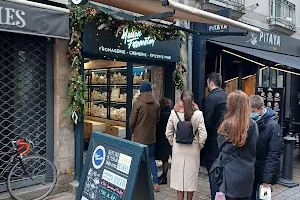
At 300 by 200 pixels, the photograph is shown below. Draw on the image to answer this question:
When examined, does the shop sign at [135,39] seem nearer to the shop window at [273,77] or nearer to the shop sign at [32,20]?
the shop sign at [32,20]

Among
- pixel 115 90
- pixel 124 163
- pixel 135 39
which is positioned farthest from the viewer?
pixel 115 90

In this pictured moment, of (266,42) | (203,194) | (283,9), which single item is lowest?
(203,194)

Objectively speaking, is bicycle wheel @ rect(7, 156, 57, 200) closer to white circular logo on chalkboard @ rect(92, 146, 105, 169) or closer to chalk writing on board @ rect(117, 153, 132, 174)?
white circular logo on chalkboard @ rect(92, 146, 105, 169)

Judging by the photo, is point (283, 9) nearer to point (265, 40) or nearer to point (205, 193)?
point (265, 40)

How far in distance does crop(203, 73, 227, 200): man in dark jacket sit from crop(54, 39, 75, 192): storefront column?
91.2 inches

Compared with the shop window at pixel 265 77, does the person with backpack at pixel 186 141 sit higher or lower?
lower

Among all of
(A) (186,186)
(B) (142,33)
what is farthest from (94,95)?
(A) (186,186)

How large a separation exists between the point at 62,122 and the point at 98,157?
2.14 metres

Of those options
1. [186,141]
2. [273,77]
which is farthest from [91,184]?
[273,77]

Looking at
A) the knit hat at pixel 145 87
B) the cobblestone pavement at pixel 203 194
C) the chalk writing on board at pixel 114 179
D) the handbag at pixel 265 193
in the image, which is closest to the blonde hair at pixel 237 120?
the handbag at pixel 265 193

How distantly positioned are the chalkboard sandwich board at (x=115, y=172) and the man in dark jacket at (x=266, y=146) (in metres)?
1.43

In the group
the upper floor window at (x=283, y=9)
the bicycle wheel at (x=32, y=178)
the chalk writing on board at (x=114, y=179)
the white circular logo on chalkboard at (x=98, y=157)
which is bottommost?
the bicycle wheel at (x=32, y=178)

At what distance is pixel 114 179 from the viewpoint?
3.05 m

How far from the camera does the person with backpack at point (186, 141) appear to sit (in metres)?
4.25
